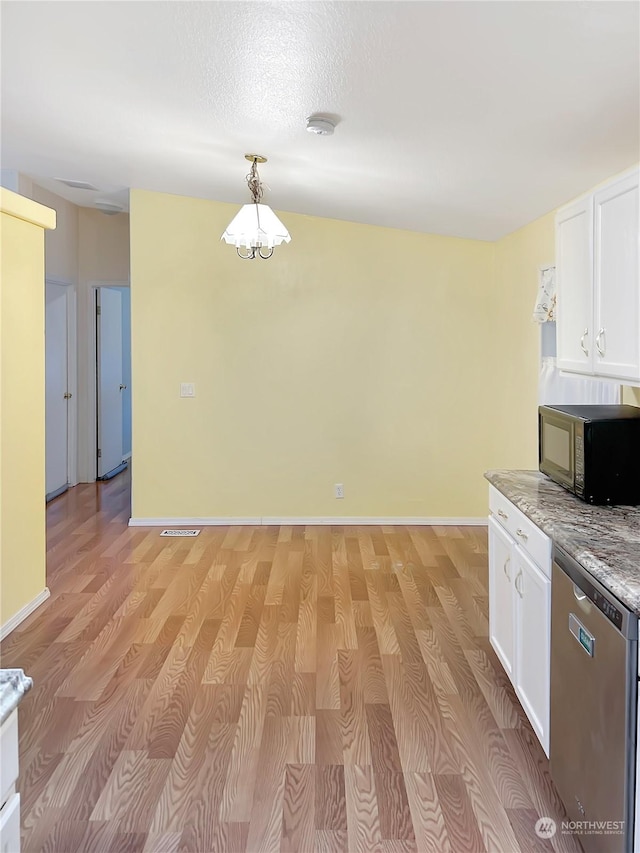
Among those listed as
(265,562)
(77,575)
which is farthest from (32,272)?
(265,562)

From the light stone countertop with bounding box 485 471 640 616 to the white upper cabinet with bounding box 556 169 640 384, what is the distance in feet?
1.54

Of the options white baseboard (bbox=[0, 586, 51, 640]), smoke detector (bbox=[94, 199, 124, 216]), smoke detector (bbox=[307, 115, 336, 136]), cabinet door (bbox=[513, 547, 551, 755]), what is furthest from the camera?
smoke detector (bbox=[94, 199, 124, 216])

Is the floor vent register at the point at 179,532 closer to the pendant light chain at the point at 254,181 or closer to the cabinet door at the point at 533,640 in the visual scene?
the pendant light chain at the point at 254,181

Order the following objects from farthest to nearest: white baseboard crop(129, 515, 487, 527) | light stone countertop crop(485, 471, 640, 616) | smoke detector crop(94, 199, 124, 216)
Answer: smoke detector crop(94, 199, 124, 216) → white baseboard crop(129, 515, 487, 527) → light stone countertop crop(485, 471, 640, 616)

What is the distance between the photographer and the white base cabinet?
213 cm

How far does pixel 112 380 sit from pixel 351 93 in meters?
5.46

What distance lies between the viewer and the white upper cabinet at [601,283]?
7.18 feet

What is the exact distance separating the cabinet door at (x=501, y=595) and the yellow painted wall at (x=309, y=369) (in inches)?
101

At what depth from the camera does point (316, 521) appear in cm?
549

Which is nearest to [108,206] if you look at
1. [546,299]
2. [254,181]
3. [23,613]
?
[254,181]

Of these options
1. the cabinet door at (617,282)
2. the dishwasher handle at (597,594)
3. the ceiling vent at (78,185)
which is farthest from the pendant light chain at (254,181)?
the dishwasher handle at (597,594)

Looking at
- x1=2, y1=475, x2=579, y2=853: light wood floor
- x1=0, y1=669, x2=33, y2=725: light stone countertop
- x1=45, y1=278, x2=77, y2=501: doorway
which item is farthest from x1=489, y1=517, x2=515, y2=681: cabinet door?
x1=45, y1=278, x2=77, y2=501: doorway

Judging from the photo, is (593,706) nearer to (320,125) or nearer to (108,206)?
(320,125)

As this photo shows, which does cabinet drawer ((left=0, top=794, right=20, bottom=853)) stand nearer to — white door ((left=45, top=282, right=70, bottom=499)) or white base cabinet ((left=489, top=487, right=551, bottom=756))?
white base cabinet ((left=489, top=487, right=551, bottom=756))
